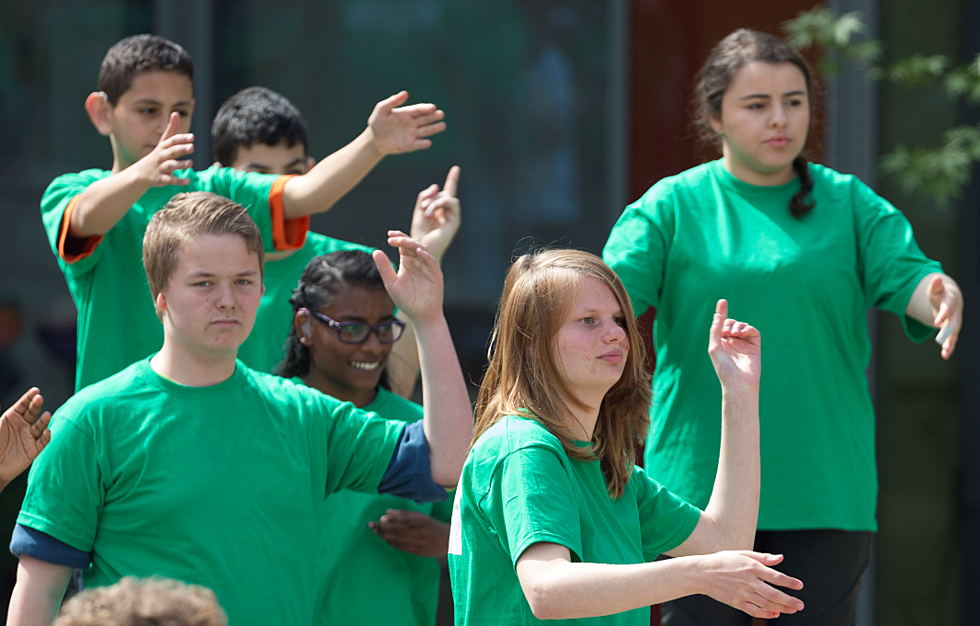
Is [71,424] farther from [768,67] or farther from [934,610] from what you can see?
[934,610]

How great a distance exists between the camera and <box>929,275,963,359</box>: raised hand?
268 cm

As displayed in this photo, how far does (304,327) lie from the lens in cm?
286

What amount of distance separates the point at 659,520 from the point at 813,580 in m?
0.85

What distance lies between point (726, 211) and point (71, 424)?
160 centimetres

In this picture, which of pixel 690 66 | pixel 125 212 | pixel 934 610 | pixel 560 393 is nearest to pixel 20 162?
pixel 125 212

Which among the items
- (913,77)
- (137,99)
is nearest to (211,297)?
(137,99)

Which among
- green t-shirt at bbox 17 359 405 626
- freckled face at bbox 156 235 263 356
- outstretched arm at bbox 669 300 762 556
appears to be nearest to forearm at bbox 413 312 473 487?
green t-shirt at bbox 17 359 405 626

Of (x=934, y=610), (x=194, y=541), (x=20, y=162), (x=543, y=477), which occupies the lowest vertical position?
(x=934, y=610)

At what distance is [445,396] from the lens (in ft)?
7.95

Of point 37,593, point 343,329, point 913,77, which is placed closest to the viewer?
point 37,593

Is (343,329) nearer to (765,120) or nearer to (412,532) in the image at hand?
(412,532)

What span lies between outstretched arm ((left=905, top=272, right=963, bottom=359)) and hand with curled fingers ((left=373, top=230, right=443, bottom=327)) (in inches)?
42.9

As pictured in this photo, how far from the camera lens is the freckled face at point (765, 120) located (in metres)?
2.97

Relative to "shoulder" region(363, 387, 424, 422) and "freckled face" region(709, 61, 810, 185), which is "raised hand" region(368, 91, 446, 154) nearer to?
"shoulder" region(363, 387, 424, 422)
